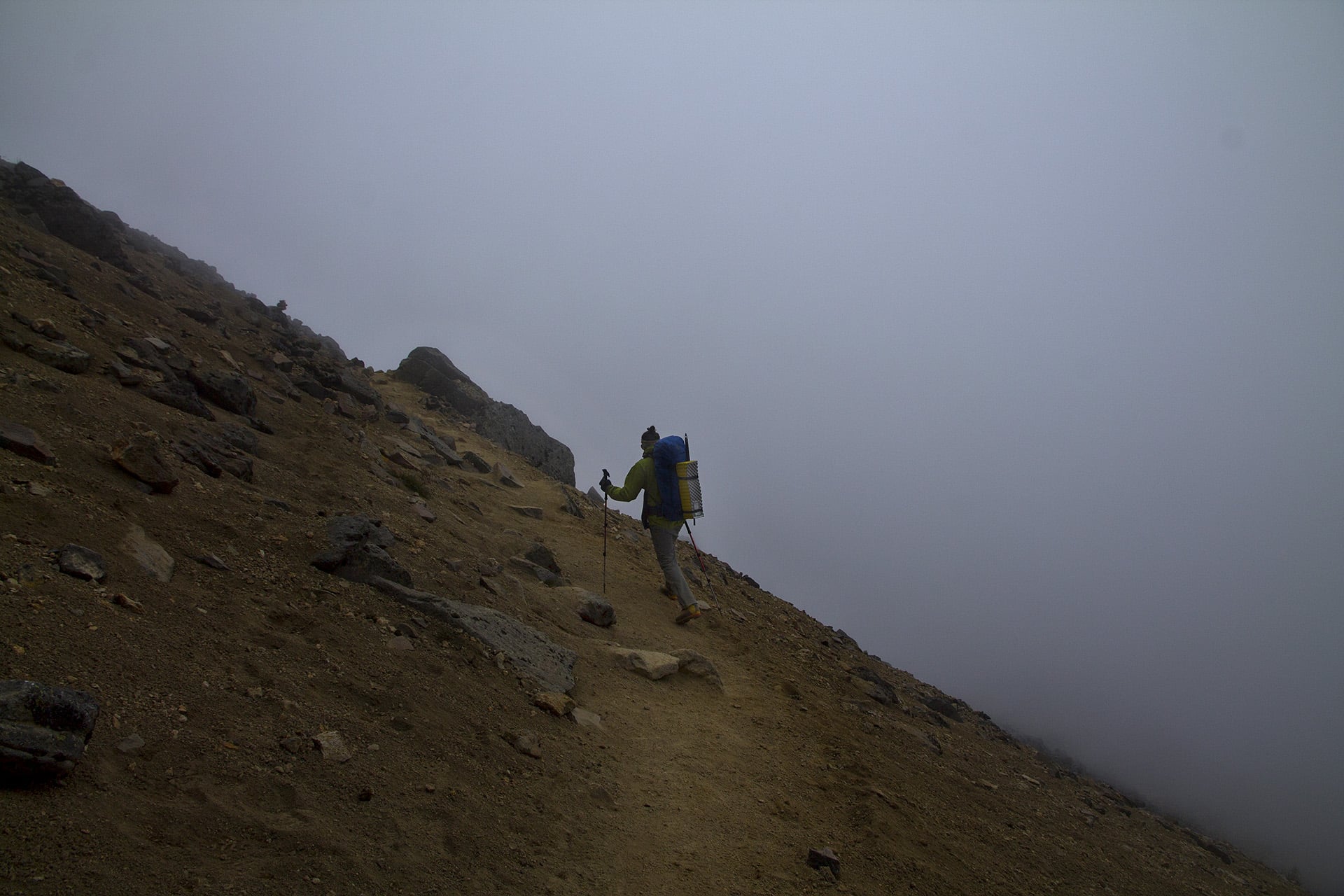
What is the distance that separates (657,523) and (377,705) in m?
7.13

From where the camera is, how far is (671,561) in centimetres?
1262

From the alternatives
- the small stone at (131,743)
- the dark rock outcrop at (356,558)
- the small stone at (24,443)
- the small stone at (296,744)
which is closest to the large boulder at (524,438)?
the dark rock outcrop at (356,558)

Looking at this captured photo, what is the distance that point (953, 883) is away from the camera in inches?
261

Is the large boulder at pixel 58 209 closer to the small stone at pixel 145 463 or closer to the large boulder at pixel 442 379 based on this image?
the large boulder at pixel 442 379

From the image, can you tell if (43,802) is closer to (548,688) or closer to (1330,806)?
(548,688)

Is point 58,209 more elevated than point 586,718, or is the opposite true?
point 58,209

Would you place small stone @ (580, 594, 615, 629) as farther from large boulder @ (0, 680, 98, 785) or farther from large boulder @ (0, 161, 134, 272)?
large boulder @ (0, 161, 134, 272)

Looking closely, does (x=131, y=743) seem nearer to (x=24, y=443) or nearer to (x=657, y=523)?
(x=24, y=443)

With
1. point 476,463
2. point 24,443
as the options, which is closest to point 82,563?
point 24,443

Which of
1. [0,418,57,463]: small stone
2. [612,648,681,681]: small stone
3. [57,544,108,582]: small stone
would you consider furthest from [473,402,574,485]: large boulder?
[57,544,108,582]: small stone

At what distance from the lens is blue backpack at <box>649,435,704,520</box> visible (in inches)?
479

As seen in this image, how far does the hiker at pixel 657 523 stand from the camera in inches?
484

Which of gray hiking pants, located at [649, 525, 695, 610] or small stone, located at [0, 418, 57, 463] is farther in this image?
gray hiking pants, located at [649, 525, 695, 610]

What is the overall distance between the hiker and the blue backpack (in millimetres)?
156
